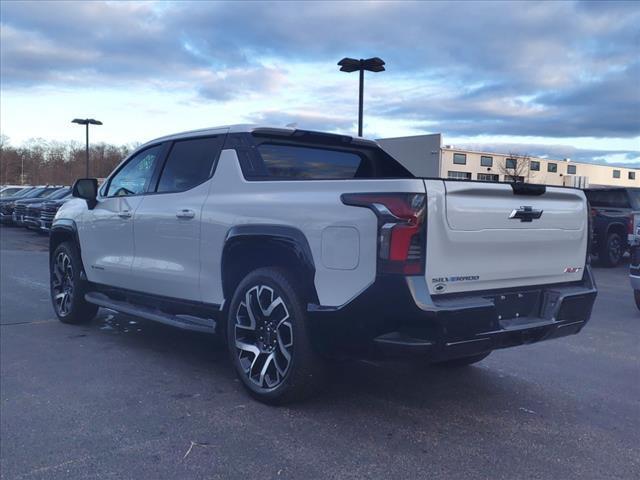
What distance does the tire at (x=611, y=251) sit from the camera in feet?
46.5

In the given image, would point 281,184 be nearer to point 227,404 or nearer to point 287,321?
point 287,321

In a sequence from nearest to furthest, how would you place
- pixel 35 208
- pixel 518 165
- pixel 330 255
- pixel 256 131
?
pixel 330 255 → pixel 256 131 → pixel 35 208 → pixel 518 165

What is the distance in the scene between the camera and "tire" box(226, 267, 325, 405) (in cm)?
398

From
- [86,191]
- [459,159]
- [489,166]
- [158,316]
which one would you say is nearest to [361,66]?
[86,191]

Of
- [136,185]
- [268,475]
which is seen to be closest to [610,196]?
[136,185]

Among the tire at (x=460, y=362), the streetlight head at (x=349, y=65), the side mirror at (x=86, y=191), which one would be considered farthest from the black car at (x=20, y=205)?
the tire at (x=460, y=362)

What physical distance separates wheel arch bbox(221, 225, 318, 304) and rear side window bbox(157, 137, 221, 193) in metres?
0.81

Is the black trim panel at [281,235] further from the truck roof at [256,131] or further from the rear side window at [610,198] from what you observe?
the rear side window at [610,198]

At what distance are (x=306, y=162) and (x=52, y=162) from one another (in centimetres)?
9121

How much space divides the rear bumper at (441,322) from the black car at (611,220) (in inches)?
430

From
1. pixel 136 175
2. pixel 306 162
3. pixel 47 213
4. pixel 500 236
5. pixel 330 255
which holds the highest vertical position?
pixel 306 162

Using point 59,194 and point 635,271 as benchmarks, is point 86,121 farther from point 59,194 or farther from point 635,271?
point 635,271

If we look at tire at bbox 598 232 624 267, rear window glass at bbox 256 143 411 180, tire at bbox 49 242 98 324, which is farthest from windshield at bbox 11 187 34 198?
rear window glass at bbox 256 143 411 180

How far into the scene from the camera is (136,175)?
600cm
